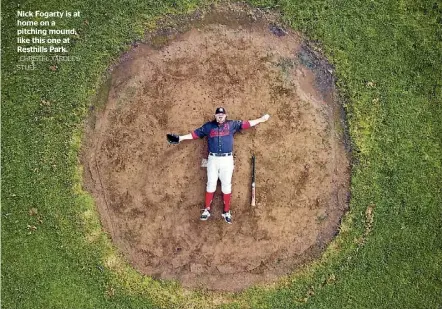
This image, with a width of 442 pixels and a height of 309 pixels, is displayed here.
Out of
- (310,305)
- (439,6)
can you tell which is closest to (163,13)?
(439,6)

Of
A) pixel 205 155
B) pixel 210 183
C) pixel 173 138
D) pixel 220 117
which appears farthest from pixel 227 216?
pixel 220 117

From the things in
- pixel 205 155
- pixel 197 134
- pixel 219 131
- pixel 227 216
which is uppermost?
pixel 219 131

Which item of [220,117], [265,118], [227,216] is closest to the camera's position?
[220,117]

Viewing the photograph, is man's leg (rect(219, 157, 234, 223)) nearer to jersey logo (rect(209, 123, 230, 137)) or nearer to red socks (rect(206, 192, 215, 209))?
red socks (rect(206, 192, 215, 209))

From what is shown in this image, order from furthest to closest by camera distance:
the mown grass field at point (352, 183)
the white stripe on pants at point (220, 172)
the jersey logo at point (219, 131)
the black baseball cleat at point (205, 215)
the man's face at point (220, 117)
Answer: the mown grass field at point (352, 183)
the black baseball cleat at point (205, 215)
the white stripe on pants at point (220, 172)
the jersey logo at point (219, 131)
the man's face at point (220, 117)

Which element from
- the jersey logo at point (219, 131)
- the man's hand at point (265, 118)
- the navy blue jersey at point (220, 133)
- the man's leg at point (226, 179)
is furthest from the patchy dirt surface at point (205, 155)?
the jersey logo at point (219, 131)

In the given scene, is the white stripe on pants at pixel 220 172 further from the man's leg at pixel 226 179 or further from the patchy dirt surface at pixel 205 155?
the patchy dirt surface at pixel 205 155

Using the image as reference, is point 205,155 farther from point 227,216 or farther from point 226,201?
point 227,216
